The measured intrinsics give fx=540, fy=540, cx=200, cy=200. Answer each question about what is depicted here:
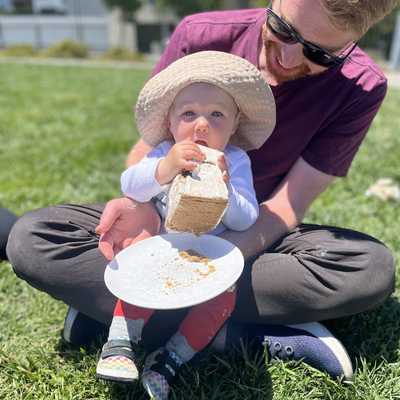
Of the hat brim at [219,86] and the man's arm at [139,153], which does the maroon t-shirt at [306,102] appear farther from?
the man's arm at [139,153]

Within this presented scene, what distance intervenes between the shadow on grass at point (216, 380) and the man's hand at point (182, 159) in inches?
26.8

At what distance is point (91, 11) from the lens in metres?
36.8

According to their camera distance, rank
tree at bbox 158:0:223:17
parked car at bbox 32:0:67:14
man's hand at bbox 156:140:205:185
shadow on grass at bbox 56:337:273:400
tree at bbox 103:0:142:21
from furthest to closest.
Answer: parked car at bbox 32:0:67:14 → tree at bbox 103:0:142:21 → tree at bbox 158:0:223:17 → shadow on grass at bbox 56:337:273:400 → man's hand at bbox 156:140:205:185

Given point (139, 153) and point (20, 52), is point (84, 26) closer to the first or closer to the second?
point (20, 52)

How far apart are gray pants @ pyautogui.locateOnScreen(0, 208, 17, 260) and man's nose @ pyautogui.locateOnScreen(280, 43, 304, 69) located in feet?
4.35

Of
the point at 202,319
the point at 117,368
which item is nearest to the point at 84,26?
the point at 202,319

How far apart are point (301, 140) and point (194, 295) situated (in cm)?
95

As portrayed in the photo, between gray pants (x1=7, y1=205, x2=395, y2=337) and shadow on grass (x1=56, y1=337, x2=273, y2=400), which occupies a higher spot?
gray pants (x1=7, y1=205, x2=395, y2=337)

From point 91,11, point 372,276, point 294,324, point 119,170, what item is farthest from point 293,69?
point 91,11

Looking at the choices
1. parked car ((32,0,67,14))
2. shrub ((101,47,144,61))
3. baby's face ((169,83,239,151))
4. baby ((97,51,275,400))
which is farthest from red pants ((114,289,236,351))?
parked car ((32,0,67,14))

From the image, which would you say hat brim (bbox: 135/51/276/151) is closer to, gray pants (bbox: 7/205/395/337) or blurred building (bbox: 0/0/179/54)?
gray pants (bbox: 7/205/395/337)

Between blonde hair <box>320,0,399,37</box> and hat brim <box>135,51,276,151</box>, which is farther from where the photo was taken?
hat brim <box>135,51,276,151</box>

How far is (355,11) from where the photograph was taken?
67.5 inches

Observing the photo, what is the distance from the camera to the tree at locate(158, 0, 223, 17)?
28625 mm
